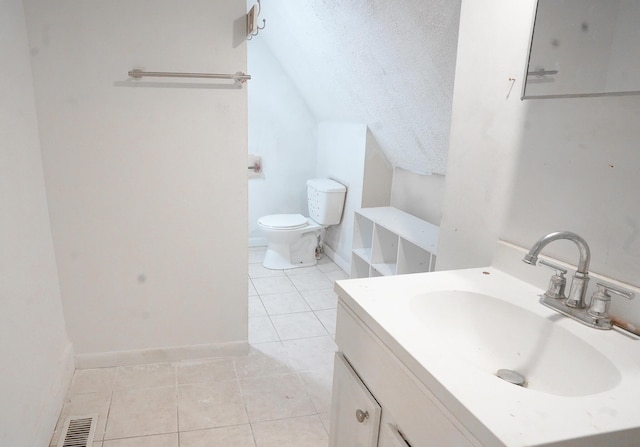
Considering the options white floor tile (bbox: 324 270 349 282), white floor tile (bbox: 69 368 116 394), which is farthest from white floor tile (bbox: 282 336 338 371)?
white floor tile (bbox: 324 270 349 282)

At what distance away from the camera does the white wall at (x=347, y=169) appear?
319 centimetres

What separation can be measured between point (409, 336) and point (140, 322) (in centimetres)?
170

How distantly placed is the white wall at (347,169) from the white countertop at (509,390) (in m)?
2.14

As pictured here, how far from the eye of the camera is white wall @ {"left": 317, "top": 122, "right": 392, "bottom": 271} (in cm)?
319

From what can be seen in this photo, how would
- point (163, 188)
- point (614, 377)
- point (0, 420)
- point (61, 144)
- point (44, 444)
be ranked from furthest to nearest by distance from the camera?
point (163, 188) < point (61, 144) < point (44, 444) < point (0, 420) < point (614, 377)

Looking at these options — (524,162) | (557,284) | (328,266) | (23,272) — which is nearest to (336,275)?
(328,266)

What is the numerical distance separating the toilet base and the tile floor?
1053mm

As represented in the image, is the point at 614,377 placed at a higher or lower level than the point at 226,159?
lower

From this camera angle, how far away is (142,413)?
1866 mm

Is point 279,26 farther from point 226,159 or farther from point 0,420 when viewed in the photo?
point 0,420

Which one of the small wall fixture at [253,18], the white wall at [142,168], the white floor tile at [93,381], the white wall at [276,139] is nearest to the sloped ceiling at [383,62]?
the white wall at [276,139]

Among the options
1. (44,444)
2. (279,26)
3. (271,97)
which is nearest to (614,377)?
(44,444)

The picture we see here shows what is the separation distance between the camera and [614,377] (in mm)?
814

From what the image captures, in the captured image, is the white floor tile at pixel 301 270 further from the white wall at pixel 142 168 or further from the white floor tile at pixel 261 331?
the white wall at pixel 142 168
